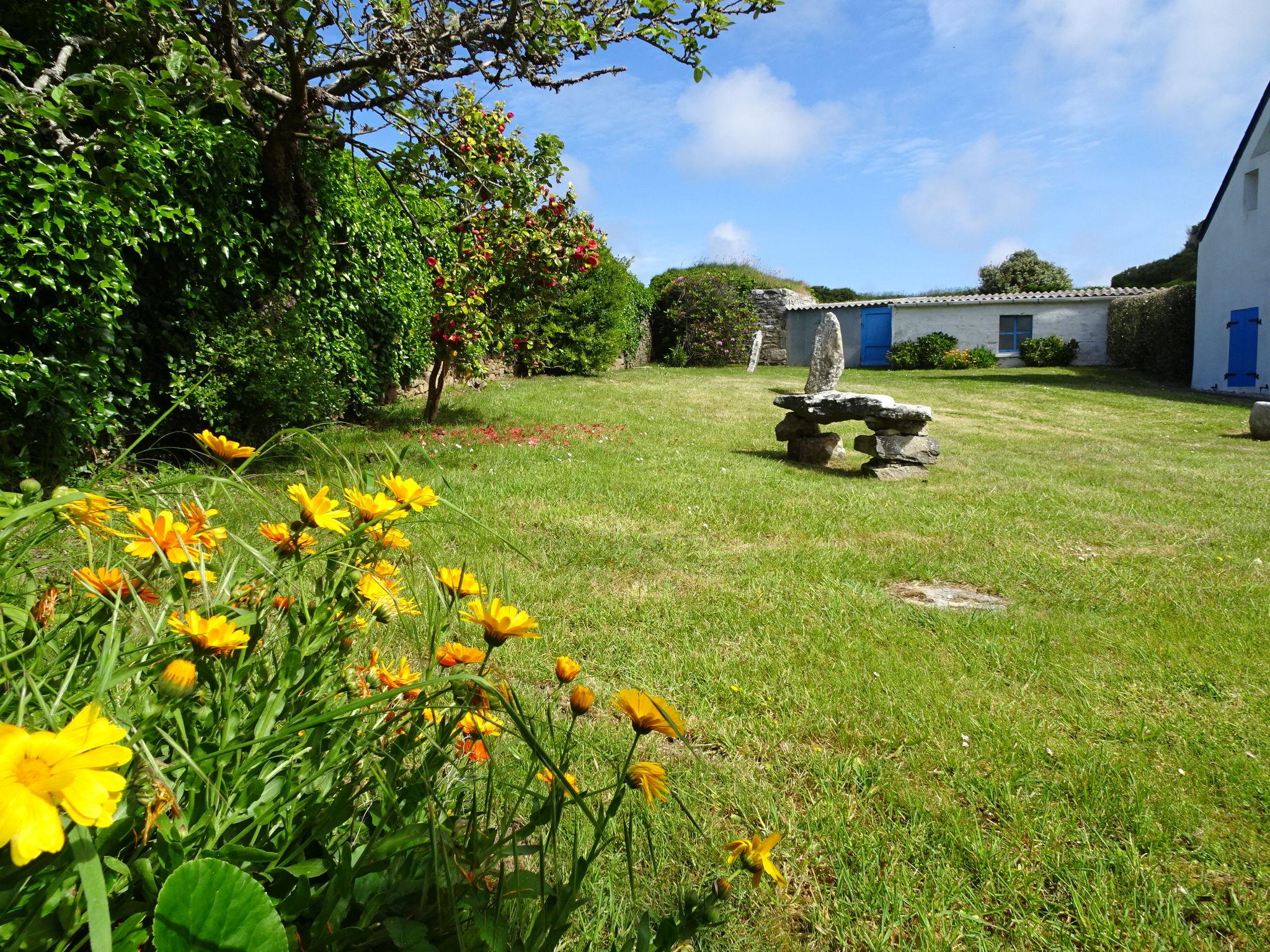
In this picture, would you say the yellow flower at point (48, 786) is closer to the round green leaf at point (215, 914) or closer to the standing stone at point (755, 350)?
the round green leaf at point (215, 914)

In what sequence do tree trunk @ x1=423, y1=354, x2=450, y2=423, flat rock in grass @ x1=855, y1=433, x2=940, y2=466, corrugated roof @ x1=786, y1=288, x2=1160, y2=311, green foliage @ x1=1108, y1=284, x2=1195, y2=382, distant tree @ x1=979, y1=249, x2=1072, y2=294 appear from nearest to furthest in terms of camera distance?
1. flat rock in grass @ x1=855, y1=433, x2=940, y2=466
2. tree trunk @ x1=423, y1=354, x2=450, y2=423
3. green foliage @ x1=1108, y1=284, x2=1195, y2=382
4. corrugated roof @ x1=786, y1=288, x2=1160, y2=311
5. distant tree @ x1=979, y1=249, x2=1072, y2=294

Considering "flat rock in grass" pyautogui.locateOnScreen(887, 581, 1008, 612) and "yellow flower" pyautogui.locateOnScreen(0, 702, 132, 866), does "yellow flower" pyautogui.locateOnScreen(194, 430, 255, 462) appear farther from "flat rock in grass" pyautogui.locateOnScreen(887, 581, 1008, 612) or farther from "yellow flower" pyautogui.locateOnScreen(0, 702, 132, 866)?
"flat rock in grass" pyautogui.locateOnScreen(887, 581, 1008, 612)

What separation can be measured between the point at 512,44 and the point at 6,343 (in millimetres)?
4021

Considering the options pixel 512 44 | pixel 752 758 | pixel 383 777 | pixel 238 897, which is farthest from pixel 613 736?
pixel 512 44

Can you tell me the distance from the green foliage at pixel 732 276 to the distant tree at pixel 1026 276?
13643mm

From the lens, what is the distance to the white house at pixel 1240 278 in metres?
15.4

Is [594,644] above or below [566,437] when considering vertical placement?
below

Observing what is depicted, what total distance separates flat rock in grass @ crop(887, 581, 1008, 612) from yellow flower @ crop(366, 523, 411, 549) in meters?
3.23

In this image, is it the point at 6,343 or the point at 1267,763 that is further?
the point at 6,343

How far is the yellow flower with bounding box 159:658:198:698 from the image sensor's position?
0.84 metres

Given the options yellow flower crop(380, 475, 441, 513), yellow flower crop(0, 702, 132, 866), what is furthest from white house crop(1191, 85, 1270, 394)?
yellow flower crop(0, 702, 132, 866)

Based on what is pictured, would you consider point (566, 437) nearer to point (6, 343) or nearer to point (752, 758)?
point (6, 343)

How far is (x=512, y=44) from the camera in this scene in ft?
18.2

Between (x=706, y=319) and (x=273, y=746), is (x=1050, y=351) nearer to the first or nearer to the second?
(x=706, y=319)
